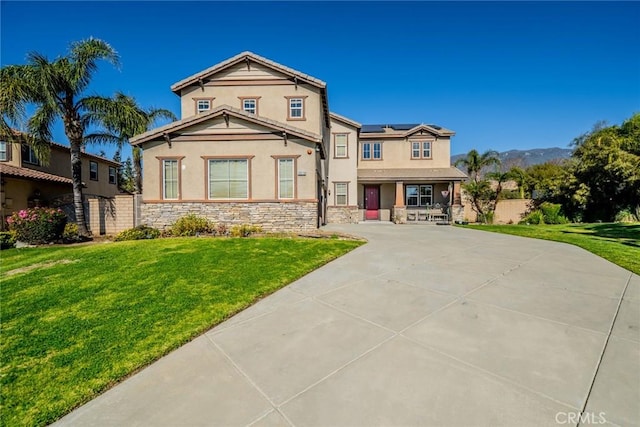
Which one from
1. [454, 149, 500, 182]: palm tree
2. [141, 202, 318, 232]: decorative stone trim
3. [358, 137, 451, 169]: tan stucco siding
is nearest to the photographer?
[141, 202, 318, 232]: decorative stone trim

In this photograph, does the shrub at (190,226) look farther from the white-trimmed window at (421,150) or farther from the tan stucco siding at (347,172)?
the white-trimmed window at (421,150)

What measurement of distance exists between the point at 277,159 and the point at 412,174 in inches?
459

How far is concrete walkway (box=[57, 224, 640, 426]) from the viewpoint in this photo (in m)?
2.34

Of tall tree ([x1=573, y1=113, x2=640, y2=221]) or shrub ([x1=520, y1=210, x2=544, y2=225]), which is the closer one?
tall tree ([x1=573, y1=113, x2=640, y2=221])

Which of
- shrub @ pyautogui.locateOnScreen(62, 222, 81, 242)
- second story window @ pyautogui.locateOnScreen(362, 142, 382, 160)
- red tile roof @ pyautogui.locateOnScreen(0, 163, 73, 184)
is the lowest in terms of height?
shrub @ pyautogui.locateOnScreen(62, 222, 81, 242)

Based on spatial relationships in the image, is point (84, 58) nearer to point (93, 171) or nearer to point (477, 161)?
point (93, 171)

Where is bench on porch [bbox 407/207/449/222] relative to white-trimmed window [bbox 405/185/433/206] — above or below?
below

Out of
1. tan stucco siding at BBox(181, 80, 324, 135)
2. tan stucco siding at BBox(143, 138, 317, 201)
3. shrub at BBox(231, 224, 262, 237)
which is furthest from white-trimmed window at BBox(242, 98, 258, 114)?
shrub at BBox(231, 224, 262, 237)

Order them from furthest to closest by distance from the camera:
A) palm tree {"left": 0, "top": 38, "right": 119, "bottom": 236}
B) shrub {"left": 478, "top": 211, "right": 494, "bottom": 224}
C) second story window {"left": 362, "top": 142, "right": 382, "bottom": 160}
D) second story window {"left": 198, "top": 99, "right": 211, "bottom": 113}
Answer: second story window {"left": 362, "top": 142, "right": 382, "bottom": 160} → shrub {"left": 478, "top": 211, "right": 494, "bottom": 224} → second story window {"left": 198, "top": 99, "right": 211, "bottom": 113} → palm tree {"left": 0, "top": 38, "right": 119, "bottom": 236}

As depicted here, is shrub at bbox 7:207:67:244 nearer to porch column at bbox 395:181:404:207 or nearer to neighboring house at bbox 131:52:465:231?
neighboring house at bbox 131:52:465:231

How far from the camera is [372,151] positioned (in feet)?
72.8

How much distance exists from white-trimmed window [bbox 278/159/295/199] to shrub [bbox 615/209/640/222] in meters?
21.4

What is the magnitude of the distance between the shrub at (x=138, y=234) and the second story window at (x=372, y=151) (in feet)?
51.5

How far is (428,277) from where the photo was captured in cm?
574
